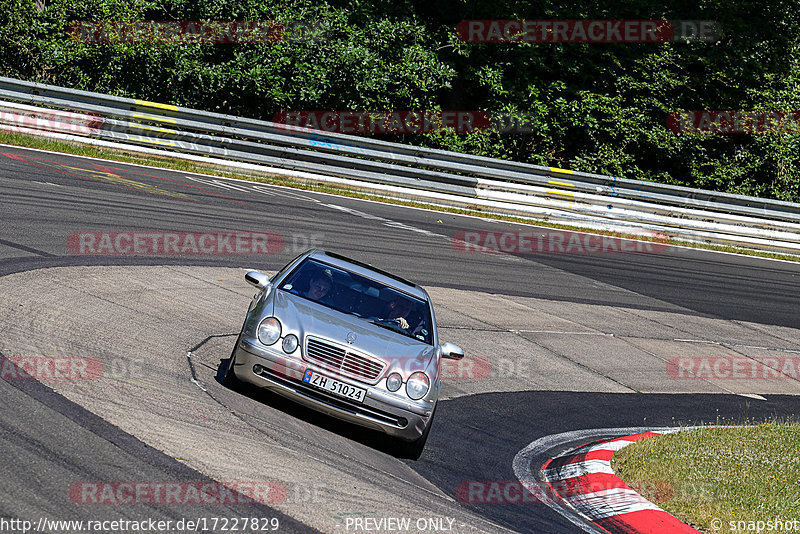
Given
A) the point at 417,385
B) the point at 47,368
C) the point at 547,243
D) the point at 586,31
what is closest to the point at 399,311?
the point at 417,385

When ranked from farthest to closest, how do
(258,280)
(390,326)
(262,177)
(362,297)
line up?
(262,177)
(362,297)
(258,280)
(390,326)

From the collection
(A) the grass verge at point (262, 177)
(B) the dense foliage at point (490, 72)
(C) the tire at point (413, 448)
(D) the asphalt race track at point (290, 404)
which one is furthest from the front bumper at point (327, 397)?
(B) the dense foliage at point (490, 72)

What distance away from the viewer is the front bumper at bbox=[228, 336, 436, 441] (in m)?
7.03

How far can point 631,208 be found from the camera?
70.7 feet

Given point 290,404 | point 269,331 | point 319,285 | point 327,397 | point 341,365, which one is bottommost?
point 290,404

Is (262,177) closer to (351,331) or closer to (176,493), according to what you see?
(351,331)

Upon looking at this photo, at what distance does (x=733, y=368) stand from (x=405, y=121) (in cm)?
1298

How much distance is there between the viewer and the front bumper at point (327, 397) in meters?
7.03

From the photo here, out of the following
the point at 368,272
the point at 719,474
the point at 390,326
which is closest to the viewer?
the point at 719,474

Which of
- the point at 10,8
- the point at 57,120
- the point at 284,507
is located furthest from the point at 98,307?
the point at 10,8

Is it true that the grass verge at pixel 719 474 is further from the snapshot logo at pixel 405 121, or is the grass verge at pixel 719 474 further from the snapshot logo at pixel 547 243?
the snapshot logo at pixel 405 121

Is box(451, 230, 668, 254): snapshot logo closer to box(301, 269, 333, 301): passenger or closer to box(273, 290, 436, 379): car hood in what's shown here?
box(301, 269, 333, 301): passenger

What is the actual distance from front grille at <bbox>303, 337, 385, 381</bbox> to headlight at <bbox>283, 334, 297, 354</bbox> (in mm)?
106

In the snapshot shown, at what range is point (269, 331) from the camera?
7.17 metres
